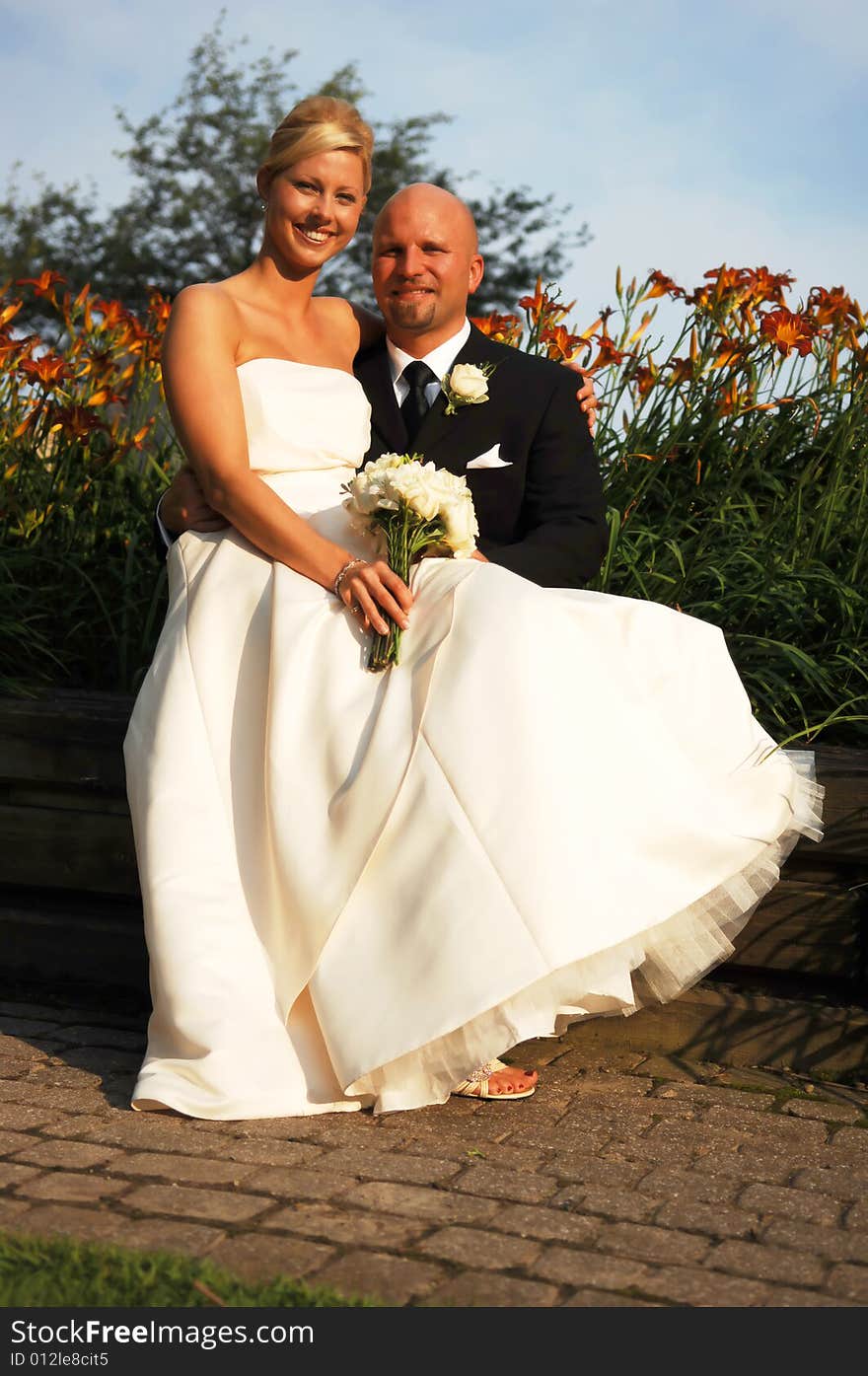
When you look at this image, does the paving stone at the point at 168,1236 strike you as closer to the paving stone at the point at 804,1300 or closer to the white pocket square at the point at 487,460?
the paving stone at the point at 804,1300

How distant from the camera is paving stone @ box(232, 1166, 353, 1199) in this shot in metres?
2.71

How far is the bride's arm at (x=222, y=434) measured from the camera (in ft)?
11.7

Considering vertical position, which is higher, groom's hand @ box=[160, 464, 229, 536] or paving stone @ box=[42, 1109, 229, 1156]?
groom's hand @ box=[160, 464, 229, 536]

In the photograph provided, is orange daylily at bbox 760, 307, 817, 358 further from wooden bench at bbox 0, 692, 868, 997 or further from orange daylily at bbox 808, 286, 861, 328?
wooden bench at bbox 0, 692, 868, 997

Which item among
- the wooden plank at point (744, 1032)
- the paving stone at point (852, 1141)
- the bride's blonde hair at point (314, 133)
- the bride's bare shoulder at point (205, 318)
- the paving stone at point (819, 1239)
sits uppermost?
the bride's blonde hair at point (314, 133)

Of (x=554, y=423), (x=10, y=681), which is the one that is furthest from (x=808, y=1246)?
(x=10, y=681)

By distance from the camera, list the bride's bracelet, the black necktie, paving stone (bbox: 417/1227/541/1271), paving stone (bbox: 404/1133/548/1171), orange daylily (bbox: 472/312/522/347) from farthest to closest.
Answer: orange daylily (bbox: 472/312/522/347) → the black necktie → the bride's bracelet → paving stone (bbox: 404/1133/548/1171) → paving stone (bbox: 417/1227/541/1271)

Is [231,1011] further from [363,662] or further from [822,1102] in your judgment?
[822,1102]

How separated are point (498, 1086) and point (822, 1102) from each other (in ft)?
2.60

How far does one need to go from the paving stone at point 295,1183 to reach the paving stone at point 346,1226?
0.20ft

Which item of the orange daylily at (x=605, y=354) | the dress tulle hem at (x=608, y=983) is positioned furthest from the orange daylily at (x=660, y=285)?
the dress tulle hem at (x=608, y=983)

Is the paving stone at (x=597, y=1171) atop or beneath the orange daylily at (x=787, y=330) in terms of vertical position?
beneath

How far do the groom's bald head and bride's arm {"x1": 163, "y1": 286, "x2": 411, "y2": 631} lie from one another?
18.5 inches

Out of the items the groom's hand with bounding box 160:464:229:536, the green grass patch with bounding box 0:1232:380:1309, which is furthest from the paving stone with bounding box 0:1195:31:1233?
the groom's hand with bounding box 160:464:229:536
